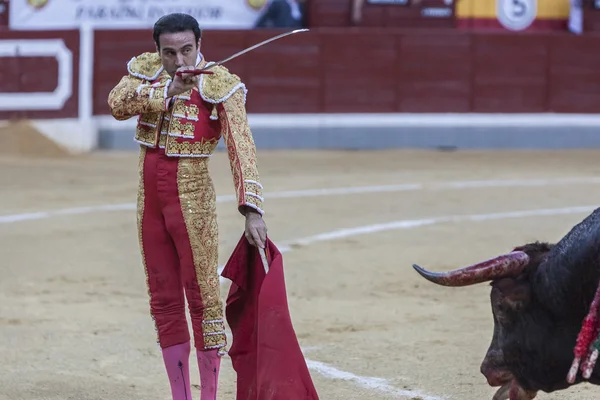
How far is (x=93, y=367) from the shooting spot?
436 centimetres

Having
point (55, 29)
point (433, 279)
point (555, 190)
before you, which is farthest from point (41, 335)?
point (55, 29)

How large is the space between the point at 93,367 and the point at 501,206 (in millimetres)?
4294

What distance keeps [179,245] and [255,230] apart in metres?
0.29

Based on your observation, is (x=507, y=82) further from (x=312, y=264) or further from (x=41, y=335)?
(x=41, y=335)

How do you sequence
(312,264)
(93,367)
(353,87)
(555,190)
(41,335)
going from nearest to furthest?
(93,367), (41,335), (312,264), (555,190), (353,87)

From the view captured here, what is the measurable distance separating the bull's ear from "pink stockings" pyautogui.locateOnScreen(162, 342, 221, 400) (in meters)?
0.97

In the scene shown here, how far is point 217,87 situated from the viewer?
3439 millimetres

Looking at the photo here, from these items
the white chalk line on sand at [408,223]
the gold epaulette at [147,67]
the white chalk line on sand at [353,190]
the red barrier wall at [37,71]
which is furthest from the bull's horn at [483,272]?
the red barrier wall at [37,71]

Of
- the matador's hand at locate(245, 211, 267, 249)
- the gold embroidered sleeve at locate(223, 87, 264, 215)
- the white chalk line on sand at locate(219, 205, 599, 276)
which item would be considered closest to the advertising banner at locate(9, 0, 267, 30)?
the white chalk line on sand at locate(219, 205, 599, 276)

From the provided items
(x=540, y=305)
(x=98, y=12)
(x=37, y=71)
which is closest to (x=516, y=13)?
(x=98, y=12)

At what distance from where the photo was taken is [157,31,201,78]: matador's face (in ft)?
10.8

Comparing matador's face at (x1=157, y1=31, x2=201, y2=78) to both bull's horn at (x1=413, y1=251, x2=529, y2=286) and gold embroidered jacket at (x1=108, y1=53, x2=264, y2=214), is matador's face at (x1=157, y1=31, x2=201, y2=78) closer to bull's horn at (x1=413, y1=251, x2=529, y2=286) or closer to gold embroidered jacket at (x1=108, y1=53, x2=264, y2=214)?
gold embroidered jacket at (x1=108, y1=53, x2=264, y2=214)

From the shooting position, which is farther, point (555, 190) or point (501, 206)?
point (555, 190)

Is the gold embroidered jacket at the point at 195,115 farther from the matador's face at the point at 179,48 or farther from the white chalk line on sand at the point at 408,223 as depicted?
the white chalk line on sand at the point at 408,223
